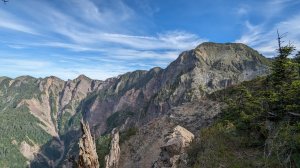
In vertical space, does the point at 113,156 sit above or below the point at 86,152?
below

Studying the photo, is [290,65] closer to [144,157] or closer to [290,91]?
[290,91]

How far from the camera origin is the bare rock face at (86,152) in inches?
1656

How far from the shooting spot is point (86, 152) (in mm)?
42594

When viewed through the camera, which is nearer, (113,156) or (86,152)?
(86,152)

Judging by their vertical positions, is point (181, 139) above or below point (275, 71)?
below

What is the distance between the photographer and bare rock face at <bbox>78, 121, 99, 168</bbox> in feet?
138

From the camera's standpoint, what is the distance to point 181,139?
113 feet

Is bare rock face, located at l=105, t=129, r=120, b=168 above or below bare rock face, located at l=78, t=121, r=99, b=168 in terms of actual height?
below

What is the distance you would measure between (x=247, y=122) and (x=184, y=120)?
35.3 m

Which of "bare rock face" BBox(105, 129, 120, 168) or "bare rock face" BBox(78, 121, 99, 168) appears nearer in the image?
"bare rock face" BBox(78, 121, 99, 168)

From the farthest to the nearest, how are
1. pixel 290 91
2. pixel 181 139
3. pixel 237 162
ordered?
1. pixel 181 139
2. pixel 290 91
3. pixel 237 162

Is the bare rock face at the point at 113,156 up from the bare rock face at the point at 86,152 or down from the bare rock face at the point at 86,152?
down

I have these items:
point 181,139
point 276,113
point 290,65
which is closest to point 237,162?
point 276,113

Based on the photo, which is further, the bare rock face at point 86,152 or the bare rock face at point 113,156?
the bare rock face at point 113,156
